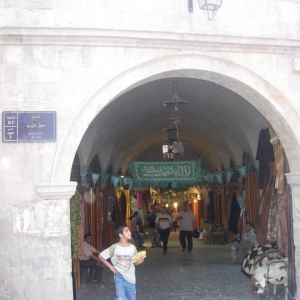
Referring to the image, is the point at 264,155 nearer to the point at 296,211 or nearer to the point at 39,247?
the point at 296,211

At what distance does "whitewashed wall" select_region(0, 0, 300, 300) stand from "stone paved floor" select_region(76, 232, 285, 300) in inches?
93.4

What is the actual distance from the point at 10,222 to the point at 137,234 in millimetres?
9428

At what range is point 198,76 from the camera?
611 cm

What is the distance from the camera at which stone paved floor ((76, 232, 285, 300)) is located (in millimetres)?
7277

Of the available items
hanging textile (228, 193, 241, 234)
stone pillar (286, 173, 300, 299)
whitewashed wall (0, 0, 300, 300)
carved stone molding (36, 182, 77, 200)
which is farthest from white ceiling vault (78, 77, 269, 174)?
stone pillar (286, 173, 300, 299)

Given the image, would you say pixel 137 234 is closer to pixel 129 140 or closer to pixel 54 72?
pixel 129 140

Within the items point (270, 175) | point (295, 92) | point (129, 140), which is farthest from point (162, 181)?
point (295, 92)

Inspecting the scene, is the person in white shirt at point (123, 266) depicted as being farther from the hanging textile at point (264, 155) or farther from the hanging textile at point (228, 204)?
the hanging textile at point (228, 204)

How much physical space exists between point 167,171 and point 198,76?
702 cm

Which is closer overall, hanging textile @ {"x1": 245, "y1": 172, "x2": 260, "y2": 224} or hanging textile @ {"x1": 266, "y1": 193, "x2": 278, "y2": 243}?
hanging textile @ {"x1": 266, "y1": 193, "x2": 278, "y2": 243}

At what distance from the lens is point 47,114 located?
5375mm

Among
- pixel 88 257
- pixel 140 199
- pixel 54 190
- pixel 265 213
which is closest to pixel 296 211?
pixel 265 213

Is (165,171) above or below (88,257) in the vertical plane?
above

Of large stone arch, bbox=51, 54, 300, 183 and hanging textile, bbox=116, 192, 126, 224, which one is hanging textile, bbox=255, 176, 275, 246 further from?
hanging textile, bbox=116, 192, 126, 224
